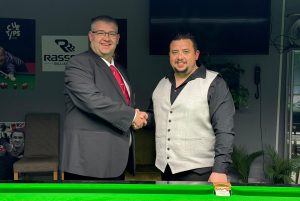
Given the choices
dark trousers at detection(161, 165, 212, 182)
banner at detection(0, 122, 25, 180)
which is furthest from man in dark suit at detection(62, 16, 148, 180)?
banner at detection(0, 122, 25, 180)

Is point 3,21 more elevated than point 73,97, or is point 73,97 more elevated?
point 3,21

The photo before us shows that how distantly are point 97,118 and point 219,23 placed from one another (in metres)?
2.66

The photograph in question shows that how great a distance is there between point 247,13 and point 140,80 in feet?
5.02

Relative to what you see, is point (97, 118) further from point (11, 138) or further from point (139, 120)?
point (11, 138)

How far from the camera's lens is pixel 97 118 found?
2.17 meters

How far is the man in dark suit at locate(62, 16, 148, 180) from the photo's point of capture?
2121 millimetres

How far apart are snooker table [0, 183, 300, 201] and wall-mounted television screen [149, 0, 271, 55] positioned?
2985mm

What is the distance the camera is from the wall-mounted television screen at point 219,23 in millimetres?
Result: 4355

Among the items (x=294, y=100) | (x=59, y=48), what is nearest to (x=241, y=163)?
(x=294, y=100)

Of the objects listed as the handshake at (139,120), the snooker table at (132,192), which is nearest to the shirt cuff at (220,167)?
the snooker table at (132,192)

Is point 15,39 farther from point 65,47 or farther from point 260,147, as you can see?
point 260,147

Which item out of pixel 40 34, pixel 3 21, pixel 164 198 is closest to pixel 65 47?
pixel 40 34

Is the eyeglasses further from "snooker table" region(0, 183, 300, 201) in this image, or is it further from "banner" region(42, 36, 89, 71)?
"banner" region(42, 36, 89, 71)

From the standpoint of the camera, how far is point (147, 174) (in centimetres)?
420
